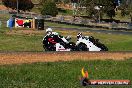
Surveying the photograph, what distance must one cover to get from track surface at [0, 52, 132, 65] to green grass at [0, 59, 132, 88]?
96 cm

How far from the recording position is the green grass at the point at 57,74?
1622 cm

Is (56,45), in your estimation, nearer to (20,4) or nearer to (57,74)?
(57,74)

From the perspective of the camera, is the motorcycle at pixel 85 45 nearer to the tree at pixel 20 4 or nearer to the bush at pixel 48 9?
the bush at pixel 48 9

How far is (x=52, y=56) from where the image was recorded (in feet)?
84.4

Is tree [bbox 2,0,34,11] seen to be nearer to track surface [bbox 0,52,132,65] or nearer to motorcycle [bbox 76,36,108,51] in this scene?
motorcycle [bbox 76,36,108,51]

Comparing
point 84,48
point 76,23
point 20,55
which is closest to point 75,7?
point 76,23

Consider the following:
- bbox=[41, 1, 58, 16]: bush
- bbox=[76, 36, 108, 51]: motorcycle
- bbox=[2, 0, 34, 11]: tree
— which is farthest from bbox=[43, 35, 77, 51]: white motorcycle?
bbox=[2, 0, 34, 11]: tree

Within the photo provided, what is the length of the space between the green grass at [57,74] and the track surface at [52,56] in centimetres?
96

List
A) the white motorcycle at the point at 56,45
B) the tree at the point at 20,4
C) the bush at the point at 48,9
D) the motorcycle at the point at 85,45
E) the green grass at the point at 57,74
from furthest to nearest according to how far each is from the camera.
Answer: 1. the tree at the point at 20,4
2. the bush at the point at 48,9
3. the motorcycle at the point at 85,45
4. the white motorcycle at the point at 56,45
5. the green grass at the point at 57,74

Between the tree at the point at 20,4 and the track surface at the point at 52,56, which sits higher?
the track surface at the point at 52,56

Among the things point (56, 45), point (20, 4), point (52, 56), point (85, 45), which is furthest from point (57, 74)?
point (20, 4)

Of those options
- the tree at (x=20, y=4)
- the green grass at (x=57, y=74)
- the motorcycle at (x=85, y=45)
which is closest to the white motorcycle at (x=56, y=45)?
the motorcycle at (x=85, y=45)

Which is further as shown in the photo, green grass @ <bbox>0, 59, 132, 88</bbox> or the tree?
the tree

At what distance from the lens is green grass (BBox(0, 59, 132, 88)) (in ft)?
53.2
